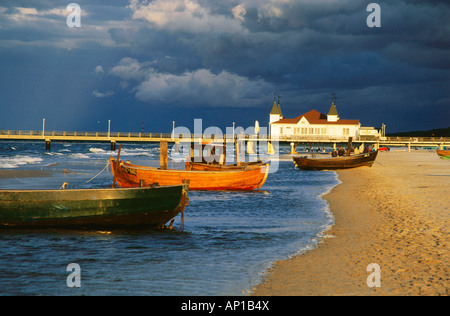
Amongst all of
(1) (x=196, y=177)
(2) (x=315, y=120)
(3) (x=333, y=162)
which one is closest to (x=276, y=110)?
(2) (x=315, y=120)

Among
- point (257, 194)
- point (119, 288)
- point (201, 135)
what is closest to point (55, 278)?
point (119, 288)

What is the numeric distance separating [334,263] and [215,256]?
8.23 ft

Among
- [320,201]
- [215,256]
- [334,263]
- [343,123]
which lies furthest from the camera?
[343,123]

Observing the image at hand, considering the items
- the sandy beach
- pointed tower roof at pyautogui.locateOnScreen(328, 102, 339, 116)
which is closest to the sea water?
the sandy beach

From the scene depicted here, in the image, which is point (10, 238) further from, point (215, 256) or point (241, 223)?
point (241, 223)

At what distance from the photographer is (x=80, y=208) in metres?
12.4

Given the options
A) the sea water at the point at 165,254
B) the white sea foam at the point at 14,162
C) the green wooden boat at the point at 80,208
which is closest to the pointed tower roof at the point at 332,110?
the white sea foam at the point at 14,162

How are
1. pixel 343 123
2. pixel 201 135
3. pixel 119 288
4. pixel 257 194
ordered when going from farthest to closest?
pixel 343 123
pixel 201 135
pixel 257 194
pixel 119 288

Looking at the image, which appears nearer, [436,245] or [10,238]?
[436,245]

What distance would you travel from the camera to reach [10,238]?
11.6m

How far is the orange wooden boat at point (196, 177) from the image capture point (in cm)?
2314

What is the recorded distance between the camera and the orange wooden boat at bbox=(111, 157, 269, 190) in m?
23.1

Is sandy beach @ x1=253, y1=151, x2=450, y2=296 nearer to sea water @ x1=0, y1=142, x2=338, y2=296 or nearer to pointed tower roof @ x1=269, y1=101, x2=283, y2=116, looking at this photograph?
sea water @ x1=0, y1=142, x2=338, y2=296

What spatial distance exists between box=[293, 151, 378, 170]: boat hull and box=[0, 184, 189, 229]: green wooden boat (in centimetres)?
2905
